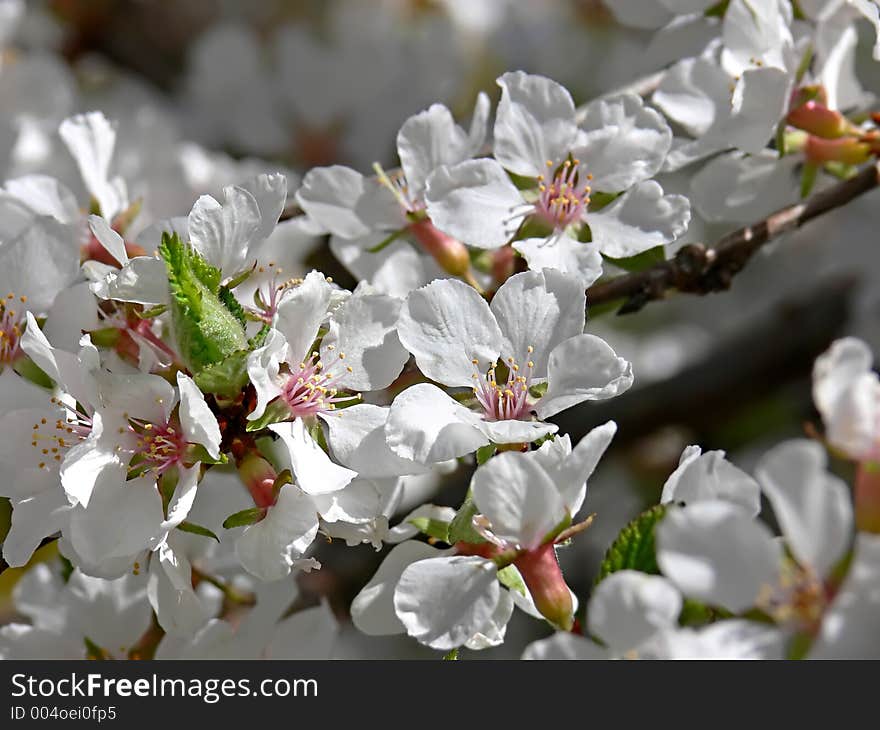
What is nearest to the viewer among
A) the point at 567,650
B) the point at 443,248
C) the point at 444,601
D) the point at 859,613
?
the point at 859,613

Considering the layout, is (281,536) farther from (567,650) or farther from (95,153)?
(95,153)

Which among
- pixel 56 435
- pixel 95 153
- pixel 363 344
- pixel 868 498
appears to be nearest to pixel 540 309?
pixel 363 344

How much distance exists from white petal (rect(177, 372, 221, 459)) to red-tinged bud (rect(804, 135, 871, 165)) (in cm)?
87

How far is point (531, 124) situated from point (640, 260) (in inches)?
8.2

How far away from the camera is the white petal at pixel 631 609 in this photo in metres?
0.93

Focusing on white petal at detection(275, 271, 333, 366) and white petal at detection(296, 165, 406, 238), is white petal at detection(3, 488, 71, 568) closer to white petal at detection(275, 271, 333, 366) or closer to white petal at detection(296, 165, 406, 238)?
white petal at detection(275, 271, 333, 366)

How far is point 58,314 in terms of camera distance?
48.2 inches

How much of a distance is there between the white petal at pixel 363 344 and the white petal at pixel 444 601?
212 mm

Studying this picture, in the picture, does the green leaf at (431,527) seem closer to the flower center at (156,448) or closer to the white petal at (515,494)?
the white petal at (515,494)

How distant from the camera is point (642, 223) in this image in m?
1.35

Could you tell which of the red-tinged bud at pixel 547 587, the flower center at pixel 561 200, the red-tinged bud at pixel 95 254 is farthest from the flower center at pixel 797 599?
the red-tinged bud at pixel 95 254

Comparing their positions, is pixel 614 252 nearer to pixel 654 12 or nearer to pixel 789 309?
pixel 654 12

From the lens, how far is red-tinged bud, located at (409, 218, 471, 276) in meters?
1.42

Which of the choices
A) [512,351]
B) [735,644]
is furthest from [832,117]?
[735,644]
